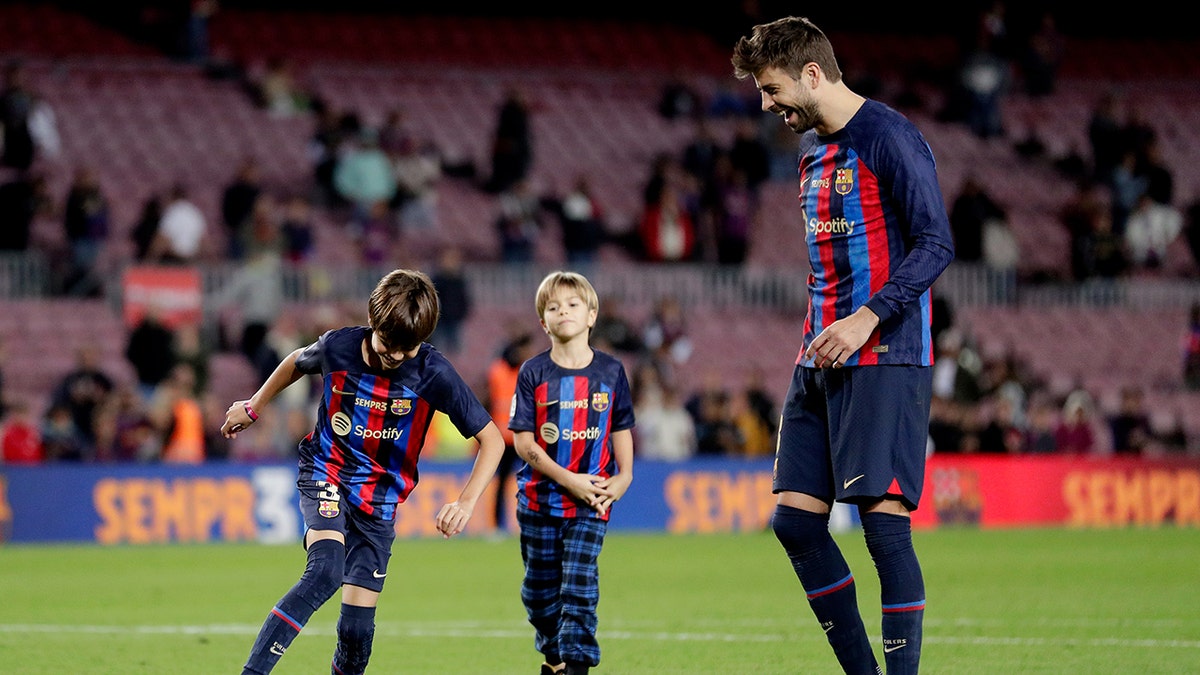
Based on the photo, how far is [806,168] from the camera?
21.4ft

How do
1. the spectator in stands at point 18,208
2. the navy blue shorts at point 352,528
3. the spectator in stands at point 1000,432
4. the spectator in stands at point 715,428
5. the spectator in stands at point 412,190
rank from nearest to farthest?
1. the navy blue shorts at point 352,528
2. the spectator in stands at point 715,428
3. the spectator in stands at point 1000,432
4. the spectator in stands at point 18,208
5. the spectator in stands at point 412,190

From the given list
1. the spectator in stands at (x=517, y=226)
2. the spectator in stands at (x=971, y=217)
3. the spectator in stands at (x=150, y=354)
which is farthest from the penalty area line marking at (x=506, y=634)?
the spectator in stands at (x=971, y=217)

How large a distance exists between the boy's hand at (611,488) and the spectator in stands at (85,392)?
1251cm

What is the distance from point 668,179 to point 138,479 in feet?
33.5

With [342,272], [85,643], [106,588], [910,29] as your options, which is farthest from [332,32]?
[85,643]

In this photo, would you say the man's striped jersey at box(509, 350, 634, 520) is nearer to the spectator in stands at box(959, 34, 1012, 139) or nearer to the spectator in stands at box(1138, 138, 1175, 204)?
the spectator in stands at box(1138, 138, 1175, 204)

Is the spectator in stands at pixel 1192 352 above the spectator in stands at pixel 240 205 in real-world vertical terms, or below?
below

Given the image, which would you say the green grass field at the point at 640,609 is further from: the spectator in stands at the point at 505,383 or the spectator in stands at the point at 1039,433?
the spectator in stands at the point at 1039,433

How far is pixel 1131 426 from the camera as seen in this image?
75.9 feet

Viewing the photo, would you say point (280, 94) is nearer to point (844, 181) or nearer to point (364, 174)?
point (364, 174)

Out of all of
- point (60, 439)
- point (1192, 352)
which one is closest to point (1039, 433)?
point (1192, 352)

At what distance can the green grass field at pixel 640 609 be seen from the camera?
28.1 ft

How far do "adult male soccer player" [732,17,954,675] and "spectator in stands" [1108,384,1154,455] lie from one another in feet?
57.5

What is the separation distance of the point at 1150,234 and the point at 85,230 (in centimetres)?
1597
